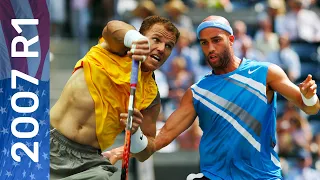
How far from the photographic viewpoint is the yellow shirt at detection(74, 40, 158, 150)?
24.6 ft

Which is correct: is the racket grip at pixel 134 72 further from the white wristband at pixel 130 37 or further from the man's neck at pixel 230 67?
the man's neck at pixel 230 67

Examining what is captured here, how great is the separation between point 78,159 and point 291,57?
8.50 metres

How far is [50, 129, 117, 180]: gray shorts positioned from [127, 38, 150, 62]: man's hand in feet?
3.11

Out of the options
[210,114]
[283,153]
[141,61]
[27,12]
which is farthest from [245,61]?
[283,153]

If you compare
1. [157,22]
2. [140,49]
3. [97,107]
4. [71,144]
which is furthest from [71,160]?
[157,22]

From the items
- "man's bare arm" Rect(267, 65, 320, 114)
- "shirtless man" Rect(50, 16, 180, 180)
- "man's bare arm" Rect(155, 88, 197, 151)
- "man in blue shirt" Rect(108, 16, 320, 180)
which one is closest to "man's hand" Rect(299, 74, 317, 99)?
"man's bare arm" Rect(267, 65, 320, 114)

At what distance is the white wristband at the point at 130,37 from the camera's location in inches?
278

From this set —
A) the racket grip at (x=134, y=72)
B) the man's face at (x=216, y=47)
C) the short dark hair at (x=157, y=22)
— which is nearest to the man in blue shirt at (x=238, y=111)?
the man's face at (x=216, y=47)

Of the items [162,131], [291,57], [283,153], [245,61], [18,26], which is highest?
[18,26]

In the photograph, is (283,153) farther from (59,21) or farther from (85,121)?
(85,121)

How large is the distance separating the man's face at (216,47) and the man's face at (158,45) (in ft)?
1.53

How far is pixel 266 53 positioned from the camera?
15.6 metres

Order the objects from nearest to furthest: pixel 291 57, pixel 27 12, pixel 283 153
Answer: pixel 27 12
pixel 283 153
pixel 291 57

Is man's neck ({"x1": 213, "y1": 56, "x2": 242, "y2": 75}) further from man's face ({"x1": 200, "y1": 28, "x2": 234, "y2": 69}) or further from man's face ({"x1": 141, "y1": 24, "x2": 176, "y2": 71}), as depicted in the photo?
man's face ({"x1": 141, "y1": 24, "x2": 176, "y2": 71})
